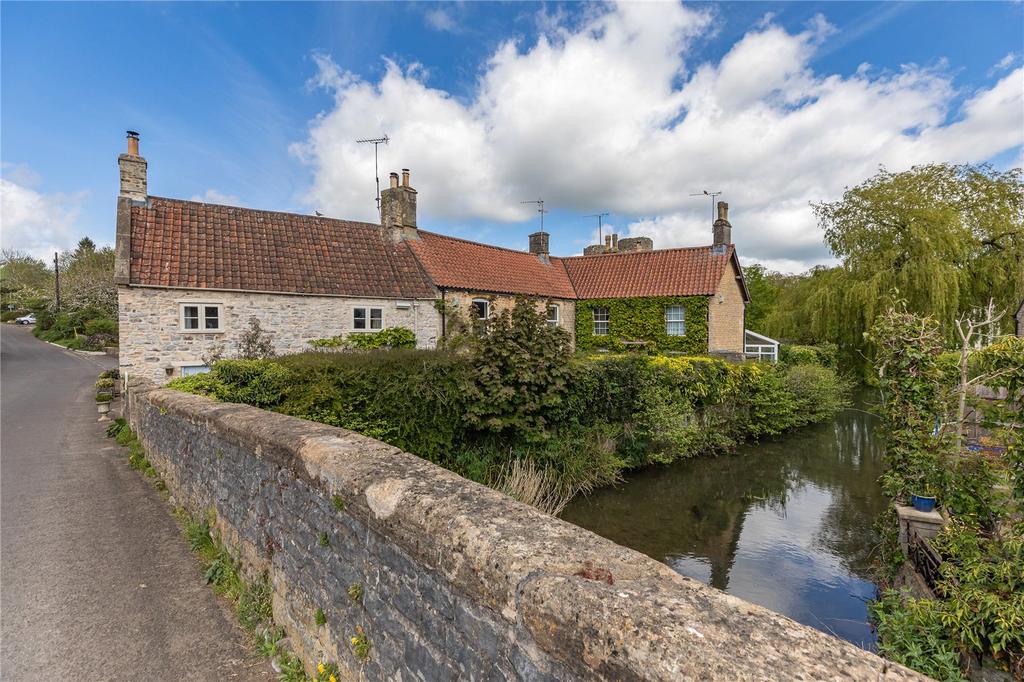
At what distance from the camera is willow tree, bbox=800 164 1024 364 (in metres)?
20.5

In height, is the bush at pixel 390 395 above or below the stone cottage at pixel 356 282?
below

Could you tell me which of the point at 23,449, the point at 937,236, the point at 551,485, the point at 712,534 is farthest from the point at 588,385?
the point at 937,236

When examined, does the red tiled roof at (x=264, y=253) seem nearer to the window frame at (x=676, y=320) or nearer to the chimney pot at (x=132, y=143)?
the chimney pot at (x=132, y=143)

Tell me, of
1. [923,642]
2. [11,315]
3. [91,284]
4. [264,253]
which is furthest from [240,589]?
[11,315]

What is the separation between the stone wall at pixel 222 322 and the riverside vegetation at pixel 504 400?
6627mm

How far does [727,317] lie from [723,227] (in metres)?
4.59

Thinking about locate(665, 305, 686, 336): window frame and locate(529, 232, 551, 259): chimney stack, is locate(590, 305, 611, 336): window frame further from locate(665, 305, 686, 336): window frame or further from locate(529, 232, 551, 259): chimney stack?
locate(529, 232, 551, 259): chimney stack

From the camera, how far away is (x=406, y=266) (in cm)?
2081

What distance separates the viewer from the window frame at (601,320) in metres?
26.8

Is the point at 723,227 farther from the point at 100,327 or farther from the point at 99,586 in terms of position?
the point at 100,327

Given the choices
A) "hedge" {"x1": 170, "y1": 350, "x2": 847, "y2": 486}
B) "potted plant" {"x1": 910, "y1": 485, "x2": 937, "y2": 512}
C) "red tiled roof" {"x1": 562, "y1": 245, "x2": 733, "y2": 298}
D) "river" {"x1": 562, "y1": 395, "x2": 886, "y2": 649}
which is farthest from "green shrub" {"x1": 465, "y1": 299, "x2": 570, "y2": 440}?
"red tiled roof" {"x1": 562, "y1": 245, "x2": 733, "y2": 298}

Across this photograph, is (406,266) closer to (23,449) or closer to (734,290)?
(23,449)

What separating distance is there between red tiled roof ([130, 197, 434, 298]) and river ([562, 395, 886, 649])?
12.3m

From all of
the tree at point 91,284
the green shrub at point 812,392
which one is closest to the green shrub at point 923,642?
the green shrub at point 812,392
